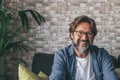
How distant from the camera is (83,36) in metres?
2.03

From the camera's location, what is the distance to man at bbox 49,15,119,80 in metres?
2.04

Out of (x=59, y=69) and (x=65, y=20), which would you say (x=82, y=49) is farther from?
(x=65, y=20)

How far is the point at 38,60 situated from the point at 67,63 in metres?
0.79

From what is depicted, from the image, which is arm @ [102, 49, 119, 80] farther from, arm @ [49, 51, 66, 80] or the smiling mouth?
arm @ [49, 51, 66, 80]

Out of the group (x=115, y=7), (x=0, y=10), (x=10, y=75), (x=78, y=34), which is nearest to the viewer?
(x=78, y=34)

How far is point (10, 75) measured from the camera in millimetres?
3275

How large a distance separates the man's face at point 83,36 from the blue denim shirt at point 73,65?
0.38 feet

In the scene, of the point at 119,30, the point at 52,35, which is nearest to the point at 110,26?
the point at 119,30

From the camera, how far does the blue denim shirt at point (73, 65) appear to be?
6.66 feet

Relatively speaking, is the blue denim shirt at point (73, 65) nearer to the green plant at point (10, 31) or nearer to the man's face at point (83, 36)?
the man's face at point (83, 36)

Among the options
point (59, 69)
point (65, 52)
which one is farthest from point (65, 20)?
point (59, 69)

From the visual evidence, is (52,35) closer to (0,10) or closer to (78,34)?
(0,10)

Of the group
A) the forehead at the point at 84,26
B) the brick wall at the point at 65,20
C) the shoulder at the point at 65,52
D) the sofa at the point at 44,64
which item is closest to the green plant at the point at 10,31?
the brick wall at the point at 65,20

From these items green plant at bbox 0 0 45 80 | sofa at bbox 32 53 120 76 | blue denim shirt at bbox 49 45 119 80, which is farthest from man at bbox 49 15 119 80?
green plant at bbox 0 0 45 80
